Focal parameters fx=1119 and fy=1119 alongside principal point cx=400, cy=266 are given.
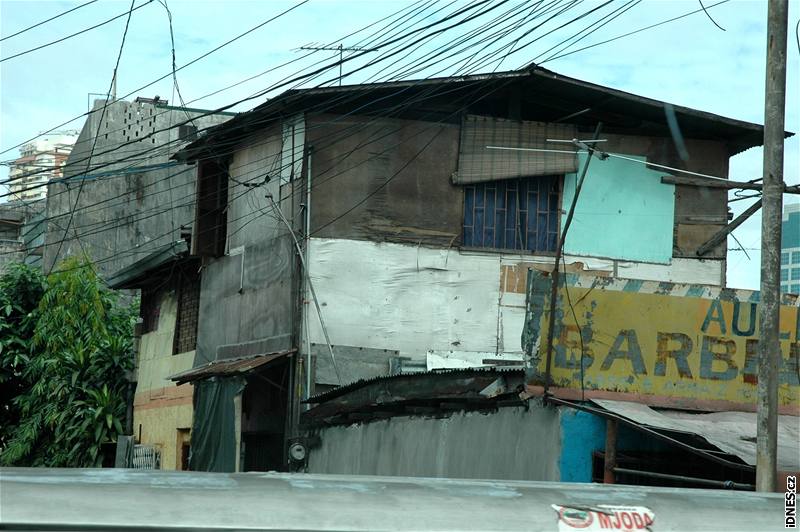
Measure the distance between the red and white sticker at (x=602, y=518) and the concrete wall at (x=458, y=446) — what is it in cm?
715

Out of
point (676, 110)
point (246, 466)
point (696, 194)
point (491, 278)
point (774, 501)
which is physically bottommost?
point (246, 466)

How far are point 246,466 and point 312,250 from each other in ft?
15.6

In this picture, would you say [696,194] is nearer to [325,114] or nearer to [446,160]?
[446,160]

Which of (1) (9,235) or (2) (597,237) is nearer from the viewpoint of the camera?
(2) (597,237)

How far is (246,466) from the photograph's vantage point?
2000 centimetres

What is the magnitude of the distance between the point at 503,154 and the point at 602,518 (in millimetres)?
14618

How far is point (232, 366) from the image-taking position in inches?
723

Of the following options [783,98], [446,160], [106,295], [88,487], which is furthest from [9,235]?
[88,487]

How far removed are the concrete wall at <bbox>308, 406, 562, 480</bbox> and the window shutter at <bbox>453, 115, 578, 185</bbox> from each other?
4.66m

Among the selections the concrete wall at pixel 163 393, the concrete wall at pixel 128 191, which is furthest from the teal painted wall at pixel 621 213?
the concrete wall at pixel 128 191

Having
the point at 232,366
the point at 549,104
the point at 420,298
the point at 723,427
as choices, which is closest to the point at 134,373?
the point at 232,366

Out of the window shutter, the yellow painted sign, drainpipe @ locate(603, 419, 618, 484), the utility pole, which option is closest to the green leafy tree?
the window shutter

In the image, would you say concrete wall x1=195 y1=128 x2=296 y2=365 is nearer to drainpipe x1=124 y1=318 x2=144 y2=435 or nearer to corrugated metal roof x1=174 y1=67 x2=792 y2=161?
corrugated metal roof x1=174 y1=67 x2=792 y2=161

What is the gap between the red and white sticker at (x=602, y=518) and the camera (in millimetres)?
3436
